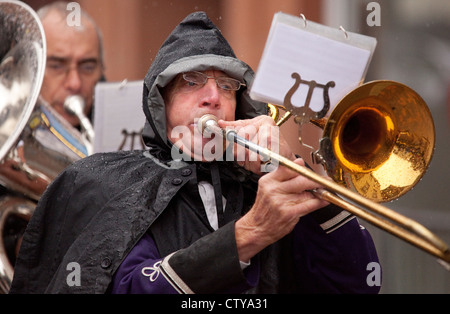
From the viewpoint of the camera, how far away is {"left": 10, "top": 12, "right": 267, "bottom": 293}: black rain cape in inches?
136

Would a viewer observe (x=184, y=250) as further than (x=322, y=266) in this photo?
No

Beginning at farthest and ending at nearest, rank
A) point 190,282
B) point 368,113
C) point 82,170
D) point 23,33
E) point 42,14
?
point 42,14 < point 23,33 < point 82,170 < point 368,113 < point 190,282

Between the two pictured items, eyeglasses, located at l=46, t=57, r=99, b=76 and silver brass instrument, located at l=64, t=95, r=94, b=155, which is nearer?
silver brass instrument, located at l=64, t=95, r=94, b=155

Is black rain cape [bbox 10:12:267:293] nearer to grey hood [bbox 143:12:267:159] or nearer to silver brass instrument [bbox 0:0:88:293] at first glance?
grey hood [bbox 143:12:267:159]

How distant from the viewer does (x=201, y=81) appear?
3.77 meters

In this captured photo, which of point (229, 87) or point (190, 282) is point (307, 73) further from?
point (190, 282)

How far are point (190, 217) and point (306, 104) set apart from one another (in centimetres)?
70

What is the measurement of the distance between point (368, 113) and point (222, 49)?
0.82 m

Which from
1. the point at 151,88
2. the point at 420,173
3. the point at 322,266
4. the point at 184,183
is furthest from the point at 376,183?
the point at 151,88

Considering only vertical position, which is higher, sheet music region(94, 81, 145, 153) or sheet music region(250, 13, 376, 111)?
sheet music region(250, 13, 376, 111)

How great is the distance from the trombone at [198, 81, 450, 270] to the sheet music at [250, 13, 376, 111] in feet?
0.21

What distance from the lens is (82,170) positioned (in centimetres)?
371

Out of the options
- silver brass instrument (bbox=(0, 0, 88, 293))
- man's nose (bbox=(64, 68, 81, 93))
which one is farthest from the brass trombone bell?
man's nose (bbox=(64, 68, 81, 93))

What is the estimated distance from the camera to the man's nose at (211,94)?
370 cm
